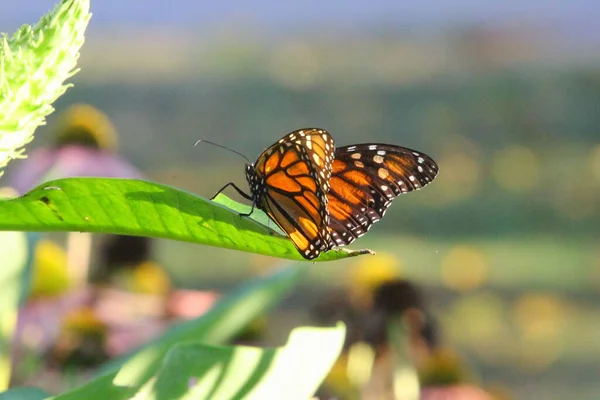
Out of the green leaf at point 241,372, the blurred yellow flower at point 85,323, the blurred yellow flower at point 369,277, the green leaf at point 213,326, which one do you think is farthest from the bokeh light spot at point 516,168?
the green leaf at point 241,372

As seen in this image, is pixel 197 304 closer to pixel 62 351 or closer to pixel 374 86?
pixel 62 351

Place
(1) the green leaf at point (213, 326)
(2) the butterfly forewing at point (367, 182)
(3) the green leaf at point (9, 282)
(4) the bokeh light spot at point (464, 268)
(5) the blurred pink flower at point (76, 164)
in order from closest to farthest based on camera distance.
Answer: (1) the green leaf at point (213, 326)
(3) the green leaf at point (9, 282)
(2) the butterfly forewing at point (367, 182)
(5) the blurred pink flower at point (76, 164)
(4) the bokeh light spot at point (464, 268)

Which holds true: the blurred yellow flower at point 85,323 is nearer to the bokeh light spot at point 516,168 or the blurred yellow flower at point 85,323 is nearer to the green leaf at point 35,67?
the green leaf at point 35,67

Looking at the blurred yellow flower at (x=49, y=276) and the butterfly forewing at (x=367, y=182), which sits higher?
the butterfly forewing at (x=367, y=182)

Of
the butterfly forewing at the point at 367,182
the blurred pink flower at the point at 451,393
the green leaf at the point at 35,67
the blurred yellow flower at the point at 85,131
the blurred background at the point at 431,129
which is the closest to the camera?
the green leaf at the point at 35,67

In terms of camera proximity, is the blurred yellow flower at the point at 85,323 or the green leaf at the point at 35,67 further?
the blurred yellow flower at the point at 85,323

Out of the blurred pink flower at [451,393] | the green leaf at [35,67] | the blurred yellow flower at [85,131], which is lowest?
the blurred pink flower at [451,393]

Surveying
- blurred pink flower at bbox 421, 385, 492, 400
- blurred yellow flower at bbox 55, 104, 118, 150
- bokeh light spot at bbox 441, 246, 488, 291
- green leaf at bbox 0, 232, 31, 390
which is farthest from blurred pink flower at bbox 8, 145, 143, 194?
bokeh light spot at bbox 441, 246, 488, 291

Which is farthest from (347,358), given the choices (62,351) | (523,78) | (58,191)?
(523,78)
